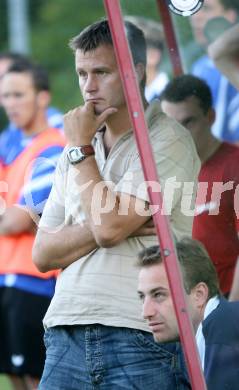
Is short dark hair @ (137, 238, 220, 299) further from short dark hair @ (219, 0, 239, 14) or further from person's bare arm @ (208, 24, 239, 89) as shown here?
short dark hair @ (219, 0, 239, 14)

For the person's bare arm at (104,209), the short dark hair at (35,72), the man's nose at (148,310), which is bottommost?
the man's nose at (148,310)

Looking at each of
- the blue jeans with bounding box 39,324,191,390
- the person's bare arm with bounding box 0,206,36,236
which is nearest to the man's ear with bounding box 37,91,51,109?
the person's bare arm with bounding box 0,206,36,236

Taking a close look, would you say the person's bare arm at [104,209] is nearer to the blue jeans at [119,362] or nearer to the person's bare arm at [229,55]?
the blue jeans at [119,362]

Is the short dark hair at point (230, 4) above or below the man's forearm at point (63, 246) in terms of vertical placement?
above

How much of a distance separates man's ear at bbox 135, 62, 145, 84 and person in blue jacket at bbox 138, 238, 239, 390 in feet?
1.84

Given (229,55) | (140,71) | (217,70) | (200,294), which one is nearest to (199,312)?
(200,294)

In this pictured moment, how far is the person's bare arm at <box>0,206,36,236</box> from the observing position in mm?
7090

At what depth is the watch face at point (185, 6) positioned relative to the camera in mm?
4477

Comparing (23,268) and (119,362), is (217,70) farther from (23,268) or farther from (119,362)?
(23,268)

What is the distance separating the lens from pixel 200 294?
4.30m

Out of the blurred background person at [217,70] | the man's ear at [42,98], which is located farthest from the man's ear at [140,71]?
the man's ear at [42,98]

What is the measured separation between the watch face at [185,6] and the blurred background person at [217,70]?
0.06 meters

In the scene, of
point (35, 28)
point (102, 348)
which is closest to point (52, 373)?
point (102, 348)

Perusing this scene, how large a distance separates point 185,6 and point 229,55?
0.25 m
